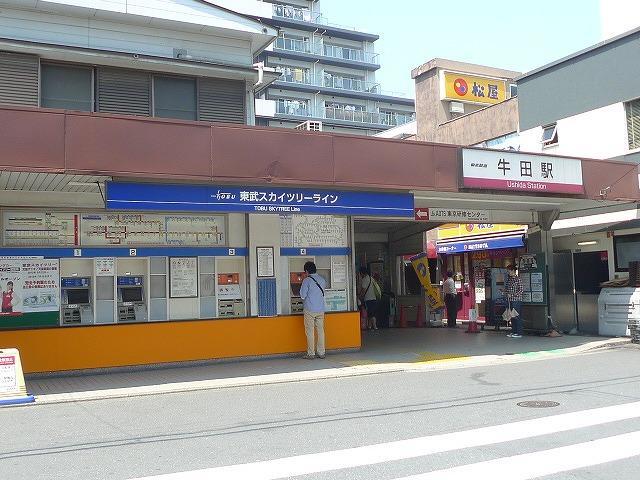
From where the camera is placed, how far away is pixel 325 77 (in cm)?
7000

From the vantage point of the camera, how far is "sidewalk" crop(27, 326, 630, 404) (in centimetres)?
1023

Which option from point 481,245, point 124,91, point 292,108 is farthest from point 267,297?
point 292,108

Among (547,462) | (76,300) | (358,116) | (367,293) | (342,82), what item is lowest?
(547,462)

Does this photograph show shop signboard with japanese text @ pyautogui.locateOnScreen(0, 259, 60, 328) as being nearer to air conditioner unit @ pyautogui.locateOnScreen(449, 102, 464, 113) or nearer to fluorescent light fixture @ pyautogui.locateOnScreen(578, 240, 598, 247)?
fluorescent light fixture @ pyautogui.locateOnScreen(578, 240, 598, 247)

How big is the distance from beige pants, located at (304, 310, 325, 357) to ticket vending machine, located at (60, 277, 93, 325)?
401 cm

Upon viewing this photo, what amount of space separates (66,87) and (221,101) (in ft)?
10.7

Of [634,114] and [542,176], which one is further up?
[634,114]

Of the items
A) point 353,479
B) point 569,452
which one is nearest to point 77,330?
point 353,479

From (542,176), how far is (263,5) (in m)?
8.95

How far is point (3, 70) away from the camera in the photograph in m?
12.8

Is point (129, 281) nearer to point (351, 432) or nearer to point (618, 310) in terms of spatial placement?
point (351, 432)

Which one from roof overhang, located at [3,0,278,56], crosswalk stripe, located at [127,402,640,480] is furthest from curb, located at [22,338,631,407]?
roof overhang, located at [3,0,278,56]

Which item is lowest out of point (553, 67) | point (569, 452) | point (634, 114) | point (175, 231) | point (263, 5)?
point (569, 452)

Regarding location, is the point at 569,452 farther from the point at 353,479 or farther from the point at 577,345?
the point at 577,345
